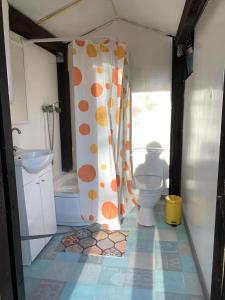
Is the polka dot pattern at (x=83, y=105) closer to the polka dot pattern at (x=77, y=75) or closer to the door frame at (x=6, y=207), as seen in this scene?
the polka dot pattern at (x=77, y=75)

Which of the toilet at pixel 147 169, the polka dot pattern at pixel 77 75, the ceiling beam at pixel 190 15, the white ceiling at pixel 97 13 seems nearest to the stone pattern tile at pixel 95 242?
the toilet at pixel 147 169

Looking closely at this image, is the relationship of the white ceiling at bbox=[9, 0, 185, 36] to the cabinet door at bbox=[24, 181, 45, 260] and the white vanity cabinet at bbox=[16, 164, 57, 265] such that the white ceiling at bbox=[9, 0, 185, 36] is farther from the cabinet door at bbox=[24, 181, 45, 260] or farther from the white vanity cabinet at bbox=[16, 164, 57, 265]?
the cabinet door at bbox=[24, 181, 45, 260]

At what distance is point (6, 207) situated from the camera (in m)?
0.69

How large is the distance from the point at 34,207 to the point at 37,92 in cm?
138

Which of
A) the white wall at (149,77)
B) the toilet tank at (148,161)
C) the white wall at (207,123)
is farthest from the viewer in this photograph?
the toilet tank at (148,161)

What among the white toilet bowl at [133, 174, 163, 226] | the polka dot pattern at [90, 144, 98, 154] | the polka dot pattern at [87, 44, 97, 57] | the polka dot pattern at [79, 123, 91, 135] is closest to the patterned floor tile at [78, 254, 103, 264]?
the white toilet bowl at [133, 174, 163, 226]

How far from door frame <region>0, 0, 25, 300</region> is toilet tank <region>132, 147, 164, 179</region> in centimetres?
265

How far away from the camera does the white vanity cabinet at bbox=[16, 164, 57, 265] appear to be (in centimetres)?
192

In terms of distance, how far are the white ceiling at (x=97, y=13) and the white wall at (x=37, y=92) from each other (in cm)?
34

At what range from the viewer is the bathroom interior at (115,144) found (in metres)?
1.72

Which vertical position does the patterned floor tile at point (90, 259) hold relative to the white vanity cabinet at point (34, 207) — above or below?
below

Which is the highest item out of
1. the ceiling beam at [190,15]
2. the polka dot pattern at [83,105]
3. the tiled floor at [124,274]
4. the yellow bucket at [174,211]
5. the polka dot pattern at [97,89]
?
the ceiling beam at [190,15]

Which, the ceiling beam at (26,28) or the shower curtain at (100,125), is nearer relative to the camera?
the ceiling beam at (26,28)

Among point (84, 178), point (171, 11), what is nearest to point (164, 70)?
point (171, 11)
